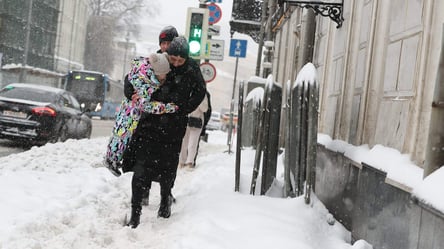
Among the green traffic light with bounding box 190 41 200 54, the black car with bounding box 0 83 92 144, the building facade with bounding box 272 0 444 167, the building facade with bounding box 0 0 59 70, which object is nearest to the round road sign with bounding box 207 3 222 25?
the green traffic light with bounding box 190 41 200 54

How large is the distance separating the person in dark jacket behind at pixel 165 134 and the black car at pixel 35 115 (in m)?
7.11

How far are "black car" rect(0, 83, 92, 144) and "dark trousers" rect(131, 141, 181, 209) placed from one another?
283 inches

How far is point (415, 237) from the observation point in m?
2.95

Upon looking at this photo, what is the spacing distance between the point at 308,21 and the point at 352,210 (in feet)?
10.9

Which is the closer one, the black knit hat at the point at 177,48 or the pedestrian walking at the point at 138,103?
the pedestrian walking at the point at 138,103

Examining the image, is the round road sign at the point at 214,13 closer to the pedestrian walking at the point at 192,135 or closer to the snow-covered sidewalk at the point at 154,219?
the pedestrian walking at the point at 192,135

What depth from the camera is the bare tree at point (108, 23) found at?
2329 inches

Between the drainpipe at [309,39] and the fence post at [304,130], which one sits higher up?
the drainpipe at [309,39]

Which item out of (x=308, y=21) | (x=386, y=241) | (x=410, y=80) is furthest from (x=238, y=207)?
(x=308, y=21)

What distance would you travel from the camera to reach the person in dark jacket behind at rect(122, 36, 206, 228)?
15.4 feet

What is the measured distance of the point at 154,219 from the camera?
16.0 feet

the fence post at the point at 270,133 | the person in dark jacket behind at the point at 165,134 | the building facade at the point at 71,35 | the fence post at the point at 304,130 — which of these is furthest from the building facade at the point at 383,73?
the building facade at the point at 71,35

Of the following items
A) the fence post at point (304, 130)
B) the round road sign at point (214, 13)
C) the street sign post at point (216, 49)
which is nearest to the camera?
the fence post at point (304, 130)

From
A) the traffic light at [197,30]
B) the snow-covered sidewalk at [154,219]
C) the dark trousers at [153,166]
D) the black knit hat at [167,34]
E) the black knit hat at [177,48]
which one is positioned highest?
the traffic light at [197,30]
